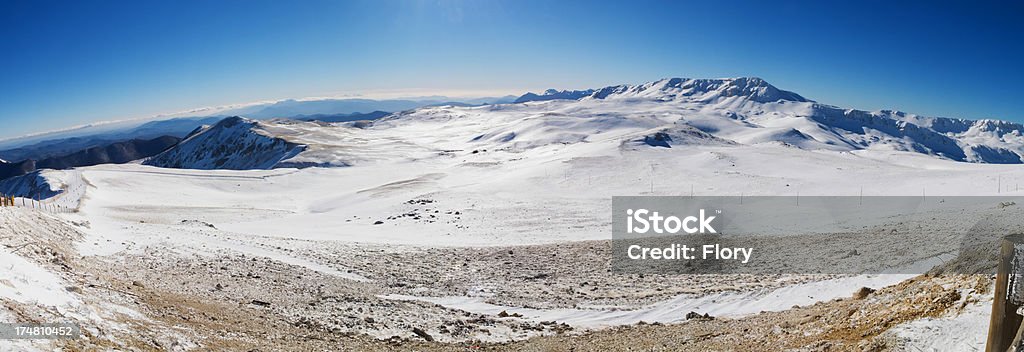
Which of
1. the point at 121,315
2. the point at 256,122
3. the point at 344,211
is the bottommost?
the point at 344,211

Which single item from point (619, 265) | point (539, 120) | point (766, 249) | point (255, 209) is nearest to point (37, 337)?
point (619, 265)

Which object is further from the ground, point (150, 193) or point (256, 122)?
point (256, 122)

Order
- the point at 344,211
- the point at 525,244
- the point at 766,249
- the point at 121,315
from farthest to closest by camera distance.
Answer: the point at 344,211 < the point at 525,244 < the point at 766,249 < the point at 121,315

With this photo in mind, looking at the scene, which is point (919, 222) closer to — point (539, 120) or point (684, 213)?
point (684, 213)

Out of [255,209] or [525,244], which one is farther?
[255,209]

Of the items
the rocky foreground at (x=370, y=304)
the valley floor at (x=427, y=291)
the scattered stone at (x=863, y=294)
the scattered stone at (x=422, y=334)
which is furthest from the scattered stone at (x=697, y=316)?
the scattered stone at (x=422, y=334)

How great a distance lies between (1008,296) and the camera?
21.9ft

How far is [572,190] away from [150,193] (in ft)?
160

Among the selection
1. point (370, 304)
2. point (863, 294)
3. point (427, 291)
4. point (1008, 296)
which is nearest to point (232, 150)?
point (427, 291)

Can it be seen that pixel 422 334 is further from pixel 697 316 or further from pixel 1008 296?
pixel 1008 296

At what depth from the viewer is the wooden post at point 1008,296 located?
6.59 m

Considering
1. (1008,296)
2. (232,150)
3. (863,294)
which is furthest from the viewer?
(232,150)

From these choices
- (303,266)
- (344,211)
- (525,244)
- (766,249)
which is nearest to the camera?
(303,266)

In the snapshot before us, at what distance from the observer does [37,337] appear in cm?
785
